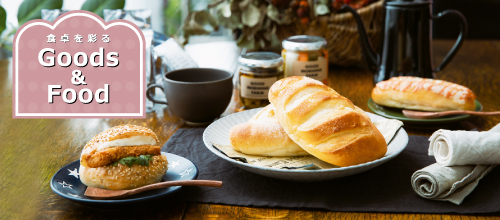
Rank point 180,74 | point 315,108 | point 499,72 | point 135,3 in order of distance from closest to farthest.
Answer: point 315,108
point 180,74
point 499,72
point 135,3

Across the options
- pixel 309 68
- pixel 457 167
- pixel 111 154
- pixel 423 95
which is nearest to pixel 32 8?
pixel 309 68

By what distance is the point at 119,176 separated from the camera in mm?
736

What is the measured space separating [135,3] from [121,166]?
2.11 m

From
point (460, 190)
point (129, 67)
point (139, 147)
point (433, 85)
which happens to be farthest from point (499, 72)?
point (139, 147)

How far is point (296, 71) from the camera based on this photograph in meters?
1.34

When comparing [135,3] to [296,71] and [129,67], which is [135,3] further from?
[296,71]

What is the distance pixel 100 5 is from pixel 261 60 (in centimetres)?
101

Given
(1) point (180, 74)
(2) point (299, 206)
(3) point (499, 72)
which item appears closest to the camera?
(2) point (299, 206)

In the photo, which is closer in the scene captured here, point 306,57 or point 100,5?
point 306,57

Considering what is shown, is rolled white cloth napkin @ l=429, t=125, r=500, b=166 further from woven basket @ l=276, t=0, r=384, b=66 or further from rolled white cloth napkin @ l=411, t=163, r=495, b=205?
woven basket @ l=276, t=0, r=384, b=66

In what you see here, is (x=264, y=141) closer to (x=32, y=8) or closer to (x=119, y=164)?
(x=119, y=164)

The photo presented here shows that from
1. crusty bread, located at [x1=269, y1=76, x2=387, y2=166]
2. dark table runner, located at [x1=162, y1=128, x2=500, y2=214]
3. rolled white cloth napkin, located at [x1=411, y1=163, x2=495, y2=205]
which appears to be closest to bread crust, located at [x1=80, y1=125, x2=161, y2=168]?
dark table runner, located at [x1=162, y1=128, x2=500, y2=214]

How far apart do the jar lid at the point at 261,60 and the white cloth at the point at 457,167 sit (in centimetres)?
58

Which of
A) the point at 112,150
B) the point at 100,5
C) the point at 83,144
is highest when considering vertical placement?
the point at 100,5
